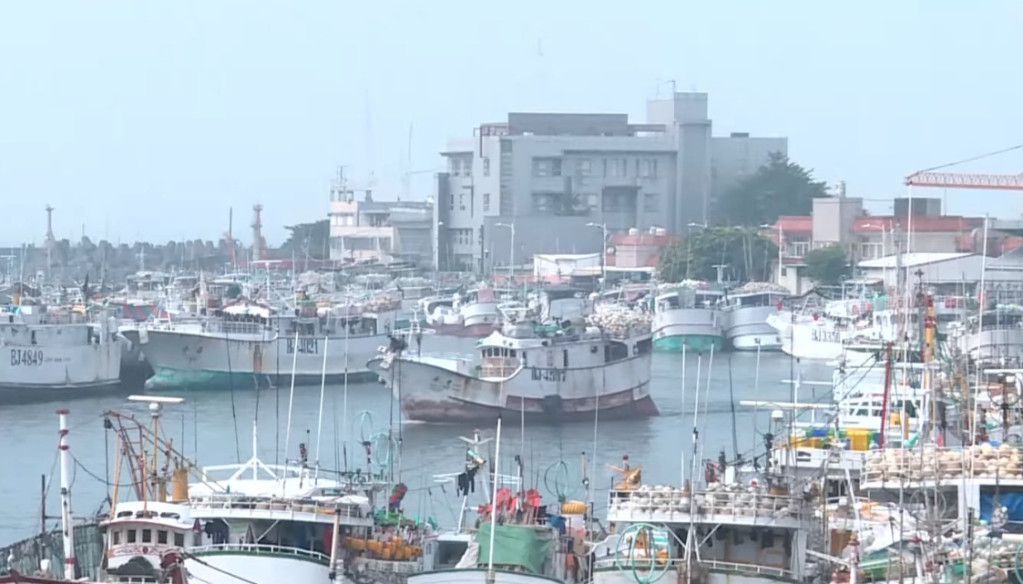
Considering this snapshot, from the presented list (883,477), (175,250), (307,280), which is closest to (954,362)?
(883,477)

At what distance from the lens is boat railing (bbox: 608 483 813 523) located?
1149cm

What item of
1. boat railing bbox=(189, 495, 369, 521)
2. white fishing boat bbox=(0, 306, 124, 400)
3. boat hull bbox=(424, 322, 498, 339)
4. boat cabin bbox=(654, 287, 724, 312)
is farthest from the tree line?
boat railing bbox=(189, 495, 369, 521)

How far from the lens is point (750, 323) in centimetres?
4269

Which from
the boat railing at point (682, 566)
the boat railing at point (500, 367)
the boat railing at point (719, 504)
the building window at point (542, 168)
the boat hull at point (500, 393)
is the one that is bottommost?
the boat hull at point (500, 393)

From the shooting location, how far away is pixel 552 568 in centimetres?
1223

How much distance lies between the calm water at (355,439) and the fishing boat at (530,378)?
12.7 inches

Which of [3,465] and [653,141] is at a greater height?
[653,141]

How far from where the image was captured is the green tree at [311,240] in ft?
223

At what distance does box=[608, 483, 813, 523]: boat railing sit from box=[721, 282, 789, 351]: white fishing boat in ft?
97.5

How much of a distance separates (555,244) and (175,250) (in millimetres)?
22487

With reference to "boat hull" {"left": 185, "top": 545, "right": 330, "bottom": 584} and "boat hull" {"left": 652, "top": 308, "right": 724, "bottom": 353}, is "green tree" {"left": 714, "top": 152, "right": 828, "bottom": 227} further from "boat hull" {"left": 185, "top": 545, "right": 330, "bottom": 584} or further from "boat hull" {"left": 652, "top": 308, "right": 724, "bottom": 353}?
"boat hull" {"left": 185, "top": 545, "right": 330, "bottom": 584}

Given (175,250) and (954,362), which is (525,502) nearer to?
(954,362)

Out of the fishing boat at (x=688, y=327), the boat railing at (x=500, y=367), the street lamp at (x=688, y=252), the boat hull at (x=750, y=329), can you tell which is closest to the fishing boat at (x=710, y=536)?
the boat railing at (x=500, y=367)

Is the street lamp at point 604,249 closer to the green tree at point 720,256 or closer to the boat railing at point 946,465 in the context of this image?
the green tree at point 720,256
